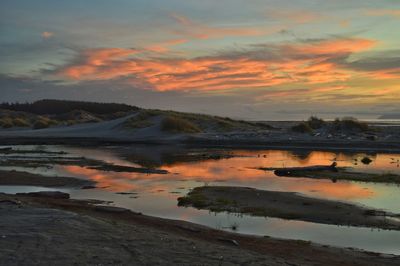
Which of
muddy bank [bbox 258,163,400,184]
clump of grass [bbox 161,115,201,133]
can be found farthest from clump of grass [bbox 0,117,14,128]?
muddy bank [bbox 258,163,400,184]

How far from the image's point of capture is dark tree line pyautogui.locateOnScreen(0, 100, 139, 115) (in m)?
174

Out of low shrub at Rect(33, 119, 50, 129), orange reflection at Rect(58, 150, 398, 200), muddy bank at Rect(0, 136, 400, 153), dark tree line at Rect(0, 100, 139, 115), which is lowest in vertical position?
orange reflection at Rect(58, 150, 398, 200)

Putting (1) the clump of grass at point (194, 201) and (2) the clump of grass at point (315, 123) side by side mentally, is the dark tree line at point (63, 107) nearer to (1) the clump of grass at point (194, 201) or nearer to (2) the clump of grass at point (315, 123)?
(2) the clump of grass at point (315, 123)

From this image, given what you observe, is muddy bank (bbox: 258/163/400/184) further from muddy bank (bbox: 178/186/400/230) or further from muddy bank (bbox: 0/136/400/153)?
muddy bank (bbox: 0/136/400/153)

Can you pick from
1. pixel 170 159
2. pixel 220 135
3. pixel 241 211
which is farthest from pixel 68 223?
pixel 220 135

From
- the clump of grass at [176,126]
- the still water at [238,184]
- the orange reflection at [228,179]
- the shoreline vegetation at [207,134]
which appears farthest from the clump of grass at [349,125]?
the orange reflection at [228,179]

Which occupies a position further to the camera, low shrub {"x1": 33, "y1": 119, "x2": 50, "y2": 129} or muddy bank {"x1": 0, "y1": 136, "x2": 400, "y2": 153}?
low shrub {"x1": 33, "y1": 119, "x2": 50, "y2": 129}

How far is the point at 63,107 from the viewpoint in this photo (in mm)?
181375

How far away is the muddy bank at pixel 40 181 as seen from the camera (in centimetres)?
2616

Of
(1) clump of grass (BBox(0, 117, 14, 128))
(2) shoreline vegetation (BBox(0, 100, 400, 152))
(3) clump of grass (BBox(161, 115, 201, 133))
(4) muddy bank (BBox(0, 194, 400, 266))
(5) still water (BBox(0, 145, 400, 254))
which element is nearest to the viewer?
(4) muddy bank (BBox(0, 194, 400, 266))

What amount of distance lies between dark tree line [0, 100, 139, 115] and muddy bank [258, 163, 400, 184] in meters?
141

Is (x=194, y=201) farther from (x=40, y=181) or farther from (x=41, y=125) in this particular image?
(x=41, y=125)

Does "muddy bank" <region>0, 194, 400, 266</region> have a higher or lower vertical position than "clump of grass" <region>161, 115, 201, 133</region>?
lower

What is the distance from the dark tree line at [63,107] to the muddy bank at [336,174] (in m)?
141
